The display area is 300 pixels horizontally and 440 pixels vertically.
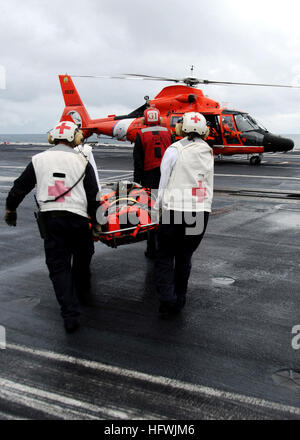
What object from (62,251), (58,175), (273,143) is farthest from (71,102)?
(62,251)

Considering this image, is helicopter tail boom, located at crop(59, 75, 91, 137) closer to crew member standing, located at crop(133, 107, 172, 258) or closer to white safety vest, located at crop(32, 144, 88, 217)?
crew member standing, located at crop(133, 107, 172, 258)

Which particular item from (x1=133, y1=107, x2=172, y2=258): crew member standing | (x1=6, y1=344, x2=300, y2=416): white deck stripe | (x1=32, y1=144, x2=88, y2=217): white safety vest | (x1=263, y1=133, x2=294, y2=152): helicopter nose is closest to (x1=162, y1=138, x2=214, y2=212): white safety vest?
(x1=32, y1=144, x2=88, y2=217): white safety vest

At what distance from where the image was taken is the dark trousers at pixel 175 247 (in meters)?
4.41

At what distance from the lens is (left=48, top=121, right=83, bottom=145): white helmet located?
4.18 m

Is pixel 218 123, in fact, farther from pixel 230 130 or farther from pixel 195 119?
pixel 195 119

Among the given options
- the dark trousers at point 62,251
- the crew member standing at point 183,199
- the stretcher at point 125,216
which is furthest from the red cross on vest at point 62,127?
the crew member standing at point 183,199

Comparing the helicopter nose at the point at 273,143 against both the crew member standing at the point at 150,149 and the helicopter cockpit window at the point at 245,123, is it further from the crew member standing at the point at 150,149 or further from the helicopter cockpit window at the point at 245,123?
the crew member standing at the point at 150,149

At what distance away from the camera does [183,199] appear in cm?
438

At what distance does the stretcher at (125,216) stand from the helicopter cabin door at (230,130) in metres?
15.6

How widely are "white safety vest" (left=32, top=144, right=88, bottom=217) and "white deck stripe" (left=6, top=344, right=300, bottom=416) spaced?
134 cm

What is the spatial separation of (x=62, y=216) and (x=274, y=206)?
25.0 ft

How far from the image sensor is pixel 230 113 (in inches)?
794

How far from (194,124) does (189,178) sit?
0.55 m

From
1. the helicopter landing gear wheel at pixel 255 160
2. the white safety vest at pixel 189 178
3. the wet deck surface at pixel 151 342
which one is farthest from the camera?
the helicopter landing gear wheel at pixel 255 160
